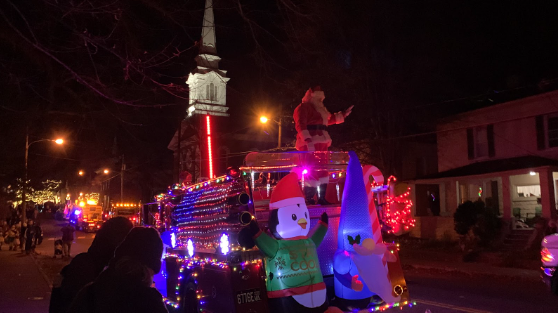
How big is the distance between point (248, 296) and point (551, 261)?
7.92m

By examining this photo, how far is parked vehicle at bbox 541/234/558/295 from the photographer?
9.90 metres

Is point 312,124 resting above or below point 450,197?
above

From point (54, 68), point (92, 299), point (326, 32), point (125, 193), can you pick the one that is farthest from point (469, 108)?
point (125, 193)

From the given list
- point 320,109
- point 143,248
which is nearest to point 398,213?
point 320,109

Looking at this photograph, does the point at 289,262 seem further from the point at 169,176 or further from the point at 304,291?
the point at 169,176

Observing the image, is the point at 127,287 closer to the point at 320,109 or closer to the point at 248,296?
the point at 248,296

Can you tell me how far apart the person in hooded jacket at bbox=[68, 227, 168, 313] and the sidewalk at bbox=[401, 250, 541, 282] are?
45.1 feet

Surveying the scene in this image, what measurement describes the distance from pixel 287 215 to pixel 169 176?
172 ft

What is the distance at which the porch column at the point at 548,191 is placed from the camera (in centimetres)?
1889

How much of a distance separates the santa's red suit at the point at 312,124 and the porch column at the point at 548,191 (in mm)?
15348

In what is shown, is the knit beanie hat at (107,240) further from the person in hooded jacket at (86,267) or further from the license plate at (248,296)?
the license plate at (248,296)

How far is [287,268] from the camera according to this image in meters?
5.25

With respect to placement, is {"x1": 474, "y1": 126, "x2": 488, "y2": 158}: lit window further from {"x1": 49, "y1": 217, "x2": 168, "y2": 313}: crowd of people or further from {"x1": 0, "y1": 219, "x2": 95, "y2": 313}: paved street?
{"x1": 49, "y1": 217, "x2": 168, "y2": 313}: crowd of people

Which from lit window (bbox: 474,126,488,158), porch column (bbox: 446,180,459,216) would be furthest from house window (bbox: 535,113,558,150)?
porch column (bbox: 446,180,459,216)
